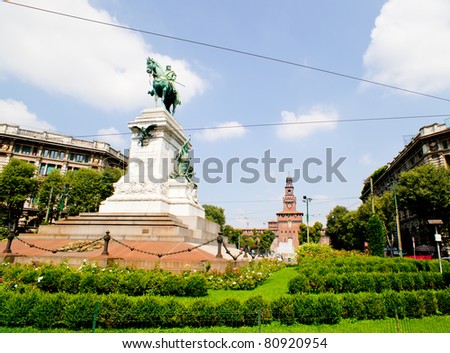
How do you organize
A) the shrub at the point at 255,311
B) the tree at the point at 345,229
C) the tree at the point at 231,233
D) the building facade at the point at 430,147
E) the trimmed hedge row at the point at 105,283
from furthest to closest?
the tree at the point at 231,233, the tree at the point at 345,229, the building facade at the point at 430,147, the trimmed hedge row at the point at 105,283, the shrub at the point at 255,311

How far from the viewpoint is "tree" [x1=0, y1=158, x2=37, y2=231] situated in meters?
42.3

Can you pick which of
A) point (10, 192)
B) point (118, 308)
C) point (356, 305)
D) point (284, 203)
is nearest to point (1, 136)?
point (10, 192)

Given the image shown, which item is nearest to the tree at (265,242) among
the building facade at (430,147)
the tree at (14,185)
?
the building facade at (430,147)

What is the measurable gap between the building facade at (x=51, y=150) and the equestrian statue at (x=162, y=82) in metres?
42.5

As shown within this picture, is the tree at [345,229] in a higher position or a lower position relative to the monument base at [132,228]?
higher

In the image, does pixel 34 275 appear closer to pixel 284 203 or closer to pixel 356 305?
pixel 356 305

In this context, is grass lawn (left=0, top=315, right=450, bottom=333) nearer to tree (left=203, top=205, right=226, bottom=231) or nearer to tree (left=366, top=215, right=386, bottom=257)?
tree (left=366, top=215, right=386, bottom=257)

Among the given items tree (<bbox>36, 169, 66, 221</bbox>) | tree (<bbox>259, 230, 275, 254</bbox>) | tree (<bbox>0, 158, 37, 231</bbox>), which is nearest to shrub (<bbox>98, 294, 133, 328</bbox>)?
tree (<bbox>36, 169, 66, 221</bbox>)

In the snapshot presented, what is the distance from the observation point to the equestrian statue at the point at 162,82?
23.5 metres

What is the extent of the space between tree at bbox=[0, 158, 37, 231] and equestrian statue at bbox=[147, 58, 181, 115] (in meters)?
31.6

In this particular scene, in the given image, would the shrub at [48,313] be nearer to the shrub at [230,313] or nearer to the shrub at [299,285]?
the shrub at [230,313]

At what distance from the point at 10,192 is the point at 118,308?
4664cm

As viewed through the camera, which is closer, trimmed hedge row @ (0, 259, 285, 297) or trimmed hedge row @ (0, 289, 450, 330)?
trimmed hedge row @ (0, 289, 450, 330)
